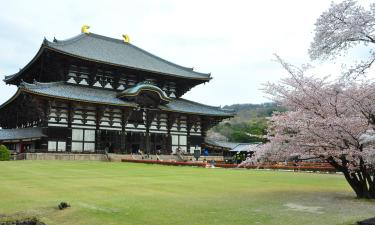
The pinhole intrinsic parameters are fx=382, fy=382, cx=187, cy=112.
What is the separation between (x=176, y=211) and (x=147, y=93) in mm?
34244

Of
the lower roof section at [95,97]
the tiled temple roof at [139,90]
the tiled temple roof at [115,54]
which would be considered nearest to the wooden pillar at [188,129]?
the lower roof section at [95,97]

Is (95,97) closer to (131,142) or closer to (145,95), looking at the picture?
(145,95)

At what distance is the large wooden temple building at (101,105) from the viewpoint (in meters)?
38.0

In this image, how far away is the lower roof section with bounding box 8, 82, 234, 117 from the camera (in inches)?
1412

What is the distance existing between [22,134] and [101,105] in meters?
8.33

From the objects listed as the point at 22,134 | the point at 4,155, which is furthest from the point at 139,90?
the point at 4,155

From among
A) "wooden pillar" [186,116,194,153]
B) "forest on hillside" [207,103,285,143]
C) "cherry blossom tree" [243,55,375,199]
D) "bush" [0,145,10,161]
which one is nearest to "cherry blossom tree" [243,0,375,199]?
"cherry blossom tree" [243,55,375,199]

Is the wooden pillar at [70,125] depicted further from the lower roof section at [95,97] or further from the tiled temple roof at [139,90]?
the tiled temple roof at [139,90]

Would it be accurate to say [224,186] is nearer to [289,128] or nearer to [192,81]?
[289,128]

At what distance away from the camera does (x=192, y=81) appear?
51438 mm

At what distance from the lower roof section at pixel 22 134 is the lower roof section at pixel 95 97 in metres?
3.72

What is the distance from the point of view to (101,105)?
4031 centimetres

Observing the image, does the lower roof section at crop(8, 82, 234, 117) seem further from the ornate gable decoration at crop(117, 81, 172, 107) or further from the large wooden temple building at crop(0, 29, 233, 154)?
the ornate gable decoration at crop(117, 81, 172, 107)

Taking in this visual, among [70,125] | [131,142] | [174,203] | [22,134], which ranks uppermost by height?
[70,125]
